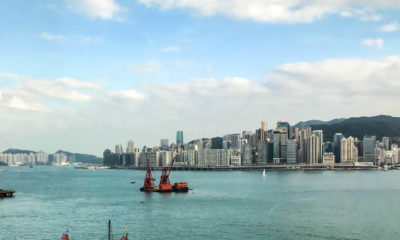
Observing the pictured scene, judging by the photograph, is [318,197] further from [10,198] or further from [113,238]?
[10,198]

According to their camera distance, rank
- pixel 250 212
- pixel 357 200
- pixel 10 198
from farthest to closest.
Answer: pixel 10 198 < pixel 357 200 < pixel 250 212

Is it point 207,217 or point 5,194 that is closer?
point 207,217

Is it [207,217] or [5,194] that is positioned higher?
[207,217]

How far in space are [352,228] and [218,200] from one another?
1553 inches

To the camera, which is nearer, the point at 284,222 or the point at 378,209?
the point at 284,222

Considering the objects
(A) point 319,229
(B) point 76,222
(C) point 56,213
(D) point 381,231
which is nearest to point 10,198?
(C) point 56,213

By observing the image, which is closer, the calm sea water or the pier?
the calm sea water

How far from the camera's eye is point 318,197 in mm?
103062

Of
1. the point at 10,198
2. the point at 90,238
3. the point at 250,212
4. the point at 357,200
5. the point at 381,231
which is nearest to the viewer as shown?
the point at 90,238

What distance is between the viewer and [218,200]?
9862cm

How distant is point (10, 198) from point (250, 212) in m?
56.7

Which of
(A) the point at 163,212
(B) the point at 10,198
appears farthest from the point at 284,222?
(B) the point at 10,198

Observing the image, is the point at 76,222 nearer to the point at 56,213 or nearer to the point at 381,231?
the point at 56,213

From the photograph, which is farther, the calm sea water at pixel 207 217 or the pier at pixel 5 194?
the pier at pixel 5 194
